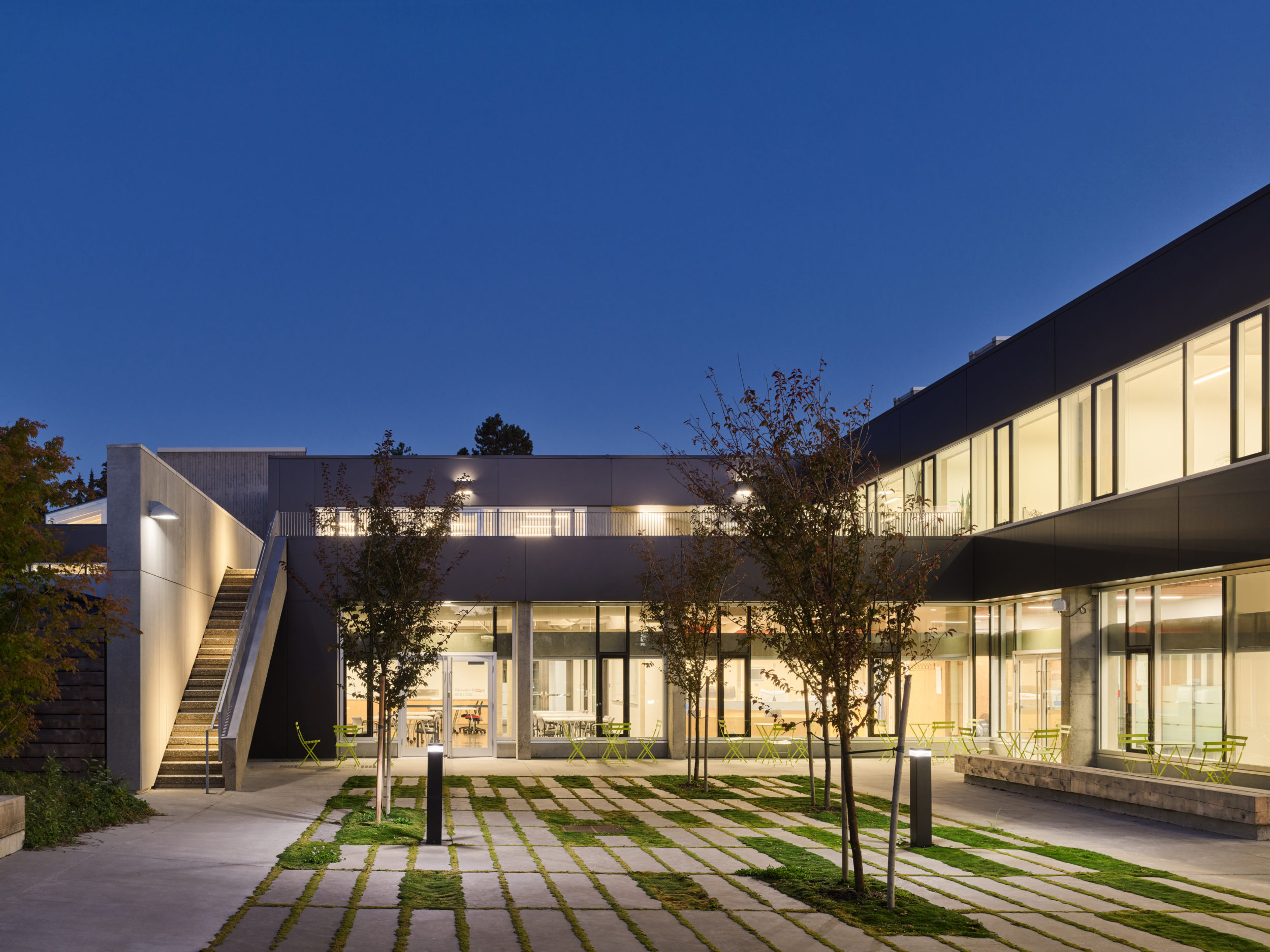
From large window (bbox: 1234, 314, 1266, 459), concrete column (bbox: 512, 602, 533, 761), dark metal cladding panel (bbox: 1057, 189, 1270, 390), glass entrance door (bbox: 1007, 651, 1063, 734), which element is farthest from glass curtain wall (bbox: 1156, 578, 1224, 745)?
concrete column (bbox: 512, 602, 533, 761)

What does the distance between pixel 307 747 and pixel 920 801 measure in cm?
1480

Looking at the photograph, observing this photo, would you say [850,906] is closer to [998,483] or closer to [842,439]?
[842,439]

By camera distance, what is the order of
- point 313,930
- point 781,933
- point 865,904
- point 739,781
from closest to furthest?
point 313,930
point 781,933
point 865,904
point 739,781

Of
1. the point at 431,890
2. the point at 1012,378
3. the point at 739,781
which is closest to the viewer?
the point at 431,890

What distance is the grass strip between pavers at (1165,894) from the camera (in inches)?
374

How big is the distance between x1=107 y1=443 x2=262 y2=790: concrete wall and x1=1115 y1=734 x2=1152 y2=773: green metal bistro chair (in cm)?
1525

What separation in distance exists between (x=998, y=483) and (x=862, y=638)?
14.7 meters

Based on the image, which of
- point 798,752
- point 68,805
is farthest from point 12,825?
point 798,752

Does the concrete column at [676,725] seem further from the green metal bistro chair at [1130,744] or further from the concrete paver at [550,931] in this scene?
the concrete paver at [550,931]

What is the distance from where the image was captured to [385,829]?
12977 millimetres

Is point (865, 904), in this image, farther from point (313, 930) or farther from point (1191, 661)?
point (1191, 661)

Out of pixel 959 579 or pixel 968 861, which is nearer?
pixel 968 861

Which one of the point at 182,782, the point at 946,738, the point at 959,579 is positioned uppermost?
the point at 959,579

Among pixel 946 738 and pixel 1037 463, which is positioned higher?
pixel 1037 463
